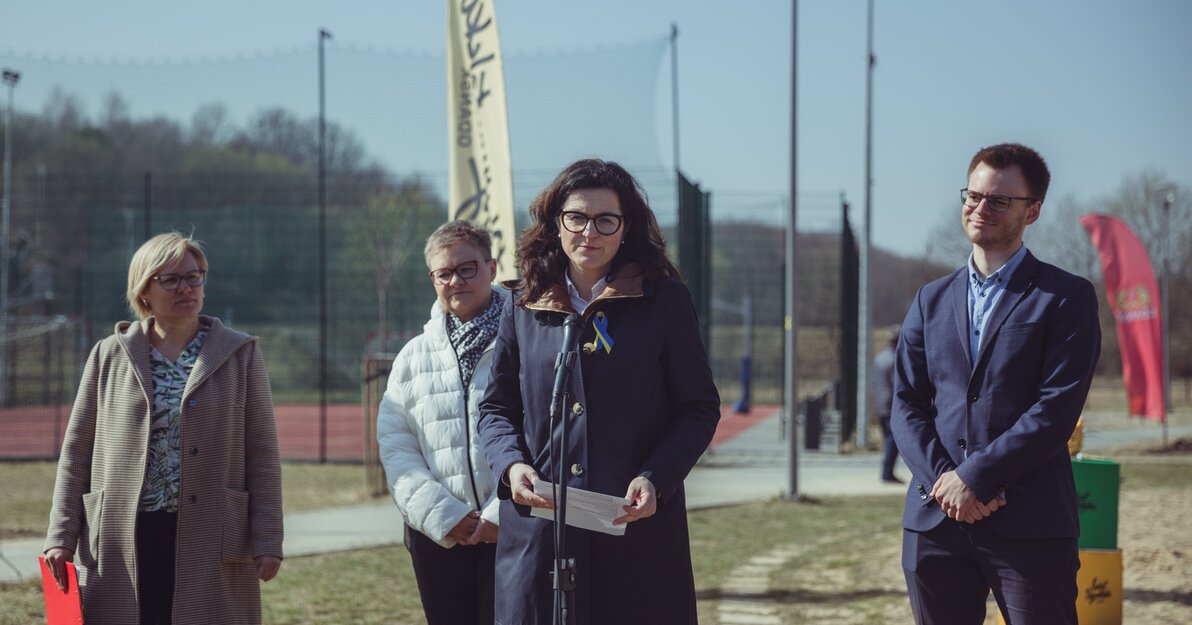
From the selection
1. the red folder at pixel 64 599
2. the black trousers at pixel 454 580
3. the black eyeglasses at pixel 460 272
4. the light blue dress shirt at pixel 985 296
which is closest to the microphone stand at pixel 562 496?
the black trousers at pixel 454 580

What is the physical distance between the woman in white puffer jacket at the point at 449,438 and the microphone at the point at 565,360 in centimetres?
84

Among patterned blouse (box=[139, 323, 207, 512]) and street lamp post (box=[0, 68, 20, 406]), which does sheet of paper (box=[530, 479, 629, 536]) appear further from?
street lamp post (box=[0, 68, 20, 406])

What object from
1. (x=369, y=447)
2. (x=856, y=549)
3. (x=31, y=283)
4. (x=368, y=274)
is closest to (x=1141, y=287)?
(x=856, y=549)

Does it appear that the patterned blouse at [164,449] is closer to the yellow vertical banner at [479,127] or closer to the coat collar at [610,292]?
the coat collar at [610,292]

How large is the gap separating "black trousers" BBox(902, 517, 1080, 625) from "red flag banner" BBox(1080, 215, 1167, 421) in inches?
503

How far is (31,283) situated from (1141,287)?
18991mm

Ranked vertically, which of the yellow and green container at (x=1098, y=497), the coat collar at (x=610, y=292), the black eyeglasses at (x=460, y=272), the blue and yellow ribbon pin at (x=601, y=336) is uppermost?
the black eyeglasses at (x=460, y=272)

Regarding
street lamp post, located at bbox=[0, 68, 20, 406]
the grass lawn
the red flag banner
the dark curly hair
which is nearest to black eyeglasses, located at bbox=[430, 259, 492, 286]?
the dark curly hair

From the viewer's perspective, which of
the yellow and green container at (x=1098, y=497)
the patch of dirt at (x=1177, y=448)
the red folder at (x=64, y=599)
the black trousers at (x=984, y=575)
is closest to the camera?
the black trousers at (x=984, y=575)

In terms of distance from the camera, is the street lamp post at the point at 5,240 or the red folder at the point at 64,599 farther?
the street lamp post at the point at 5,240

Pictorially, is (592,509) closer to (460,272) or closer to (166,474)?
(460,272)

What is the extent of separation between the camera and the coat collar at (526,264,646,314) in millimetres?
2977

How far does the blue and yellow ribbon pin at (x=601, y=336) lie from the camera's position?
295 centimetres

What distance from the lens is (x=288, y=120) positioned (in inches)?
635
